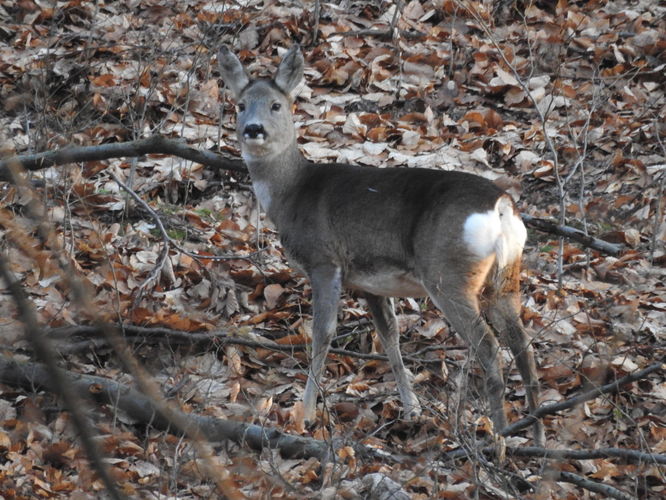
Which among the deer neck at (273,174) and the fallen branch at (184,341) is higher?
the deer neck at (273,174)

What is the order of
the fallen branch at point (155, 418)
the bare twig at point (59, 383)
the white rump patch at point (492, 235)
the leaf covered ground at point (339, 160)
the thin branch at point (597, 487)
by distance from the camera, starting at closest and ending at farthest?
the bare twig at point (59, 383)
the thin branch at point (597, 487)
the fallen branch at point (155, 418)
the leaf covered ground at point (339, 160)
the white rump patch at point (492, 235)

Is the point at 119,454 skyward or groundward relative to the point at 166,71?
groundward

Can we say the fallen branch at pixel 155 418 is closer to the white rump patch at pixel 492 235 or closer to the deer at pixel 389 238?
the deer at pixel 389 238

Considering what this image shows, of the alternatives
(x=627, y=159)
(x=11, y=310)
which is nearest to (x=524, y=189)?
(x=627, y=159)

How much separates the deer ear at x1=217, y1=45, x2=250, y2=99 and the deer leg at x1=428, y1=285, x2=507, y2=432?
7.66 feet

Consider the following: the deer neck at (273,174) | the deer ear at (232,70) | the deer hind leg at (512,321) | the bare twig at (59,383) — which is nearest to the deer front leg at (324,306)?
the deer neck at (273,174)

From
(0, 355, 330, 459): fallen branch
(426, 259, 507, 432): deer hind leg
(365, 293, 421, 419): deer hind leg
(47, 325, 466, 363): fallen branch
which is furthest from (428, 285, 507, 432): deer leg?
(0, 355, 330, 459): fallen branch

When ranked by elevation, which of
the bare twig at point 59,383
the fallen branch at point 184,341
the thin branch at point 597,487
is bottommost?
the fallen branch at point 184,341

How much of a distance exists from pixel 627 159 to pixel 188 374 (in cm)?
445

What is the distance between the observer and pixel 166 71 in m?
9.25

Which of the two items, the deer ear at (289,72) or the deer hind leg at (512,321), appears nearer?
the deer hind leg at (512,321)

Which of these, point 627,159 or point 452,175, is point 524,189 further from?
point 452,175

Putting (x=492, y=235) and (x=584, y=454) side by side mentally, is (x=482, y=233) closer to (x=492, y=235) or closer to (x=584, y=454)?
(x=492, y=235)

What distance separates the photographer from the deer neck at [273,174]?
21.6 ft
